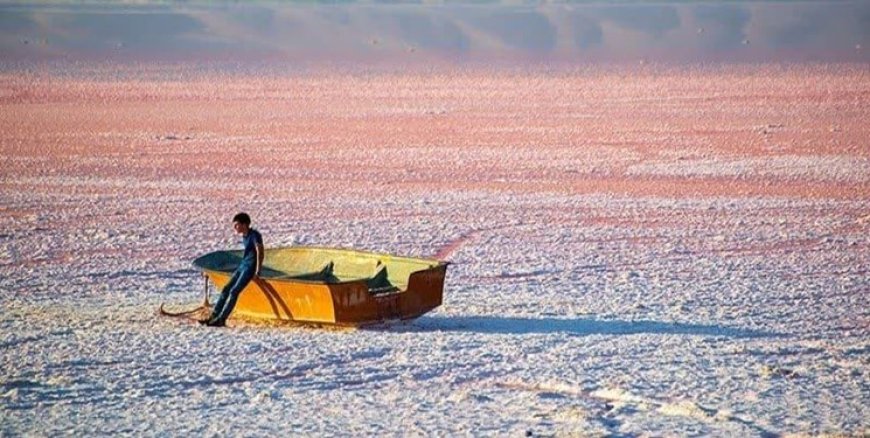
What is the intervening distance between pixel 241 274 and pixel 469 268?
323 cm

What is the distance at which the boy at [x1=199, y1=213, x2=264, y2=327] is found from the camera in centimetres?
1153

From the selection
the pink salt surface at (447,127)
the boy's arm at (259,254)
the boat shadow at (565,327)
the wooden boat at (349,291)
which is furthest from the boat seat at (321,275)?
the pink salt surface at (447,127)

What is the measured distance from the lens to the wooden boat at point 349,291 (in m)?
11.4

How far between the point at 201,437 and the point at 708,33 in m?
47.9

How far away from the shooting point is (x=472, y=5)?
63.3 meters

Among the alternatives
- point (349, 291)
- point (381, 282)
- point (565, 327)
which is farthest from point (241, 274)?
point (565, 327)

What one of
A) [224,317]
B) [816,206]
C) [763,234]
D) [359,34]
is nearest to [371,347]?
[224,317]

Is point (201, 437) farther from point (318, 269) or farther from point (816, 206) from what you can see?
point (816, 206)

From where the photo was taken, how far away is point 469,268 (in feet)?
47.2

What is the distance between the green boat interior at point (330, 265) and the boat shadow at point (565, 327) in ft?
1.21

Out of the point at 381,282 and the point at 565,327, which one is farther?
the point at 381,282

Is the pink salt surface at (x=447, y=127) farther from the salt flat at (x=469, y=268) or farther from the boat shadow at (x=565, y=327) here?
the boat shadow at (x=565, y=327)

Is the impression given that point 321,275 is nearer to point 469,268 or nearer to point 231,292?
point 231,292

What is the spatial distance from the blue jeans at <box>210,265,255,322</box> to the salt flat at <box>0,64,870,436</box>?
0.42 ft
